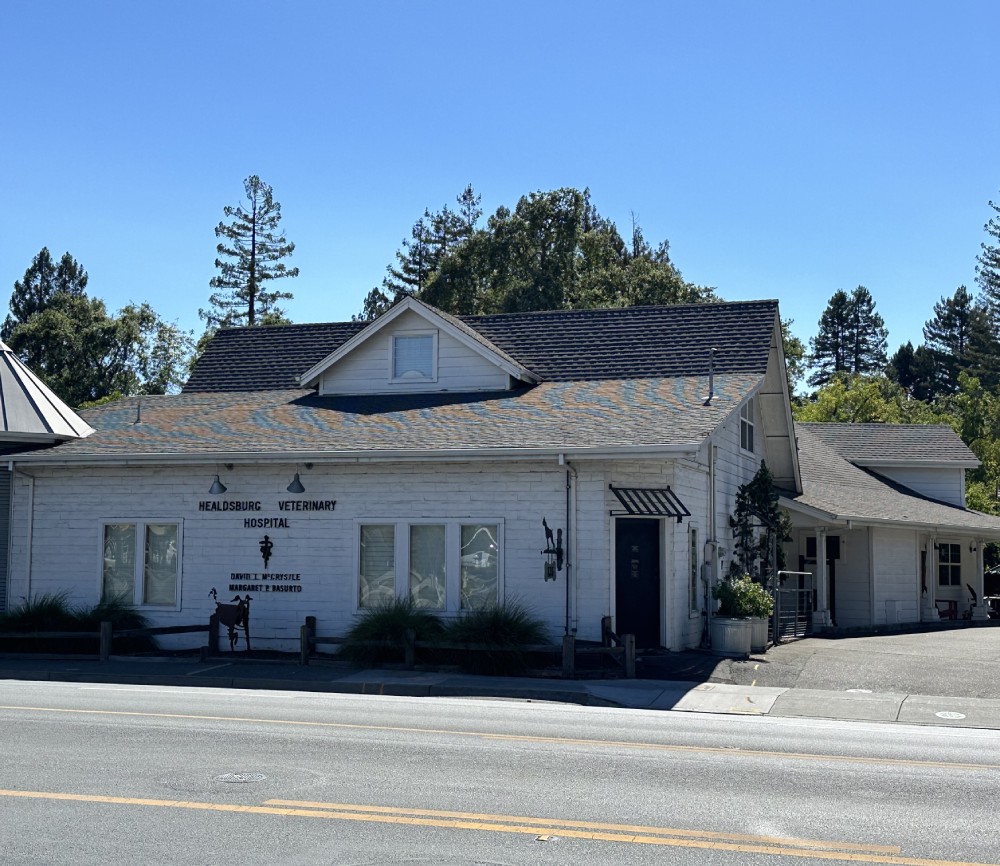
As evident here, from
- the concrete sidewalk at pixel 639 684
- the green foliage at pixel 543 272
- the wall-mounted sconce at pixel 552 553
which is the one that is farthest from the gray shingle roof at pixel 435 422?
the green foliage at pixel 543 272

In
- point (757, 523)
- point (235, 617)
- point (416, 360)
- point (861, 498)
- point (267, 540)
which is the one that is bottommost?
point (235, 617)

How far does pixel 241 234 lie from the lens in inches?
2594

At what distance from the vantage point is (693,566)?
21.9m

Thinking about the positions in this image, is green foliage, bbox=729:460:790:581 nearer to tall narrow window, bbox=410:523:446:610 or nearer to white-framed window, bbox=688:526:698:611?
white-framed window, bbox=688:526:698:611

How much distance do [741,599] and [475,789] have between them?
1289cm

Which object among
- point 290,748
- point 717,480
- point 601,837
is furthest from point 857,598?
point 601,837

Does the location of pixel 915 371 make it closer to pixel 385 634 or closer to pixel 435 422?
pixel 435 422

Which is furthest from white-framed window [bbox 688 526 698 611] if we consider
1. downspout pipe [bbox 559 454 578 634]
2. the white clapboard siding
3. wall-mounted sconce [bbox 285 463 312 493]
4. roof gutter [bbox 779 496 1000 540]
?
the white clapboard siding

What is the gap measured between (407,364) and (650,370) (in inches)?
198

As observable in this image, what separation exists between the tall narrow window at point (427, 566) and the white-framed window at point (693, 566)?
450 centimetres

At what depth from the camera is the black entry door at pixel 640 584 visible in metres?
20.5

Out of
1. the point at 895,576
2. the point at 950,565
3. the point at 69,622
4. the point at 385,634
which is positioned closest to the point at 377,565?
the point at 385,634

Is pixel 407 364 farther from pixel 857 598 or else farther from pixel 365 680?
pixel 857 598

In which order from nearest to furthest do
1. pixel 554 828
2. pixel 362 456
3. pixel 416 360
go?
pixel 554 828 → pixel 362 456 → pixel 416 360
